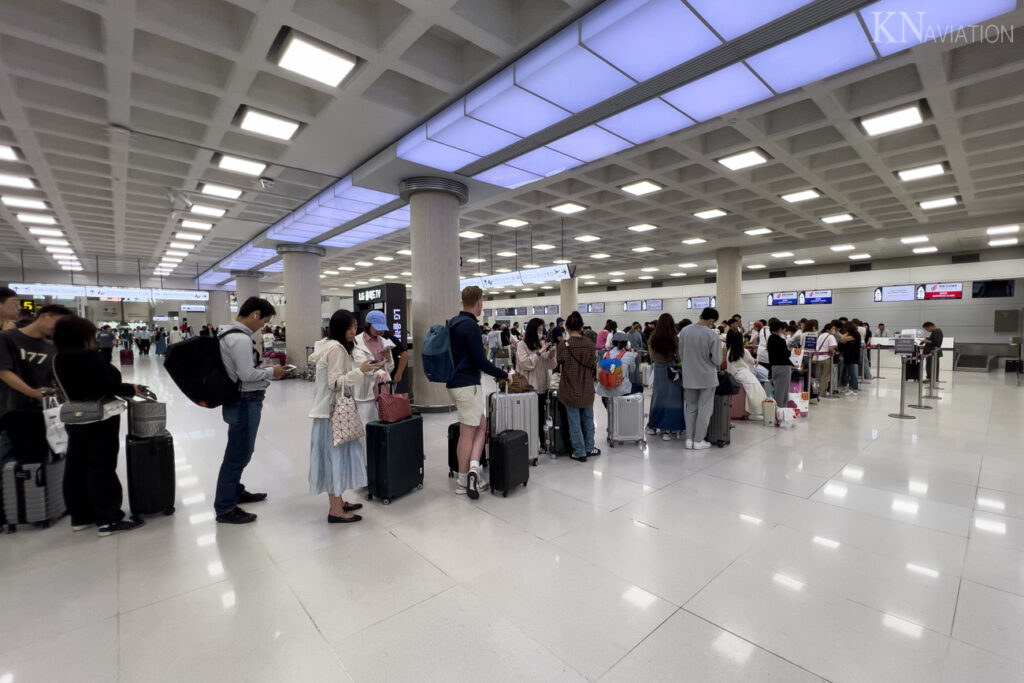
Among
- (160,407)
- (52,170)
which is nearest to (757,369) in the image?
(160,407)

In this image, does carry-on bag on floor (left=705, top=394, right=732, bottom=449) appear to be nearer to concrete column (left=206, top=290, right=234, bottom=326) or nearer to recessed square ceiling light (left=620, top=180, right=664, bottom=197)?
recessed square ceiling light (left=620, top=180, right=664, bottom=197)

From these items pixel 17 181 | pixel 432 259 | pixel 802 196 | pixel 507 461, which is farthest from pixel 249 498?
pixel 802 196

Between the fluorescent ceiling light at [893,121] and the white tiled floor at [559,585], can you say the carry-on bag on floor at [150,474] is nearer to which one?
the white tiled floor at [559,585]

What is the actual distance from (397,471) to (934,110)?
25.8 feet

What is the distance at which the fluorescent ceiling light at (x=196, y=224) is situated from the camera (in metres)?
10.8

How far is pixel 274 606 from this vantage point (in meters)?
2.26

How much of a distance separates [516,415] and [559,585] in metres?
2.15

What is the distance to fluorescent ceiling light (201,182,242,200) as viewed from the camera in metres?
8.29

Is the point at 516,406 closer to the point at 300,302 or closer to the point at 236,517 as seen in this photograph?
the point at 236,517

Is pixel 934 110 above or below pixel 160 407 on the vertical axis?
above

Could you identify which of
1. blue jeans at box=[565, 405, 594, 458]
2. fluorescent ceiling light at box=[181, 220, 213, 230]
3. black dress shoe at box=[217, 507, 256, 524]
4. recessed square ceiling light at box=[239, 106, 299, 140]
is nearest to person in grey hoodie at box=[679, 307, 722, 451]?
blue jeans at box=[565, 405, 594, 458]

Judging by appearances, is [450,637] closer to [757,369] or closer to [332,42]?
[332,42]

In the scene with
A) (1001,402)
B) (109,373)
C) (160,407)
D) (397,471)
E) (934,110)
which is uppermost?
(934,110)

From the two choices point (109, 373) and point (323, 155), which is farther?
point (323, 155)
